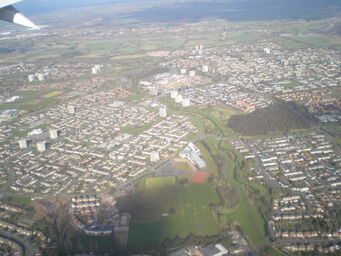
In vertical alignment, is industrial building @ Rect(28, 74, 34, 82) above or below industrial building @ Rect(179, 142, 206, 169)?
above

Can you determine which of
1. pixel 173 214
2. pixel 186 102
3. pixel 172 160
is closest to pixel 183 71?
pixel 186 102

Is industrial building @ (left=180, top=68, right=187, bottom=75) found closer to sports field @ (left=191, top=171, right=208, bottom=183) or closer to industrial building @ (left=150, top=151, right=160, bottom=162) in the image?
industrial building @ (left=150, top=151, right=160, bottom=162)

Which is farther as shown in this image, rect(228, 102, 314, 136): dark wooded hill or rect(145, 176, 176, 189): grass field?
rect(228, 102, 314, 136): dark wooded hill

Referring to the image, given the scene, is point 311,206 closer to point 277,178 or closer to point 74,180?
point 277,178

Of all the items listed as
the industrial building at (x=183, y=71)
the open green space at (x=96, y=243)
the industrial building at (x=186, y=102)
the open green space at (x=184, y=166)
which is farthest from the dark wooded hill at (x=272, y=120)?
the industrial building at (x=183, y=71)

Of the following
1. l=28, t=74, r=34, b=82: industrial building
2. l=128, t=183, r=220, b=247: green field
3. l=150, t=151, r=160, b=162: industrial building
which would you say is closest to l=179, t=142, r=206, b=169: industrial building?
l=150, t=151, r=160, b=162: industrial building

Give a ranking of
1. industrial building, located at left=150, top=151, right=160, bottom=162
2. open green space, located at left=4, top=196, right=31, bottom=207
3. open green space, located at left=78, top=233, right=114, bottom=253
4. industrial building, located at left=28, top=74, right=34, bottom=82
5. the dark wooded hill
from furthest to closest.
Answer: industrial building, located at left=28, top=74, right=34, bottom=82 < the dark wooded hill < industrial building, located at left=150, top=151, right=160, bottom=162 < open green space, located at left=4, top=196, right=31, bottom=207 < open green space, located at left=78, top=233, right=114, bottom=253

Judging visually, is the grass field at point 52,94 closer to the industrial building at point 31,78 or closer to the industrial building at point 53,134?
the industrial building at point 31,78
